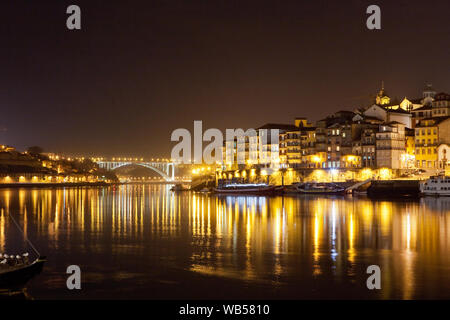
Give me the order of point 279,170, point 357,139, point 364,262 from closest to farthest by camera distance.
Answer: point 364,262 < point 357,139 < point 279,170

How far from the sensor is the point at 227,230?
98.6 feet

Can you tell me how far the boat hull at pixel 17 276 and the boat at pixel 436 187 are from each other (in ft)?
148

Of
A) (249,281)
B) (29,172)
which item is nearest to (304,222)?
(249,281)

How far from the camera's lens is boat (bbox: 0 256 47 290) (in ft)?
52.9

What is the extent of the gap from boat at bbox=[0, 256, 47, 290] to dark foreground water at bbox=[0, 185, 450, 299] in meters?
0.33

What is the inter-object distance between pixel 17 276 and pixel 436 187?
4656 centimetres

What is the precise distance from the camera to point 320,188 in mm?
65938

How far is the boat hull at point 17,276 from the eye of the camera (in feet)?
52.8

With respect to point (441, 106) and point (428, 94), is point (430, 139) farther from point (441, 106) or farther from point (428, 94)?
point (428, 94)

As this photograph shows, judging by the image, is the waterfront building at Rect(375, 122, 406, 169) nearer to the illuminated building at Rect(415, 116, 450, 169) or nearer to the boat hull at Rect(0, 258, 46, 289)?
the illuminated building at Rect(415, 116, 450, 169)
